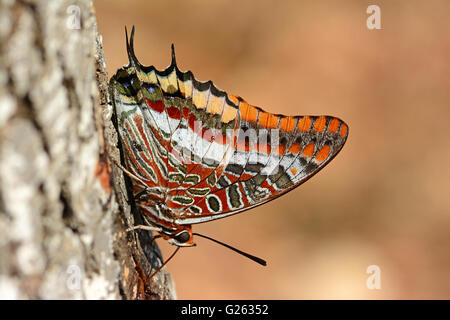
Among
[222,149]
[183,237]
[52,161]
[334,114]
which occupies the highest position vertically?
[334,114]

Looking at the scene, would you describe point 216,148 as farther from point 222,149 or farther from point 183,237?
point 183,237

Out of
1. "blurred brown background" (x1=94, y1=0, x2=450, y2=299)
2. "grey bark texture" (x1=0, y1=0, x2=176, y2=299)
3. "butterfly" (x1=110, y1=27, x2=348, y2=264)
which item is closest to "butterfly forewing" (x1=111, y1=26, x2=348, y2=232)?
"butterfly" (x1=110, y1=27, x2=348, y2=264)

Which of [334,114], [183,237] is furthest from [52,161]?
[334,114]

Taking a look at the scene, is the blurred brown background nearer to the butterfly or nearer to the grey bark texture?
the butterfly

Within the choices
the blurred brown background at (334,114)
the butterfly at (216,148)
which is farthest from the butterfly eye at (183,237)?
the blurred brown background at (334,114)

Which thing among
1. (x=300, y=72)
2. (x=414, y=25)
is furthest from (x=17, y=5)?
(x=414, y=25)

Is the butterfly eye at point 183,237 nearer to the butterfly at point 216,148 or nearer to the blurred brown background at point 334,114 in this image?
the butterfly at point 216,148
